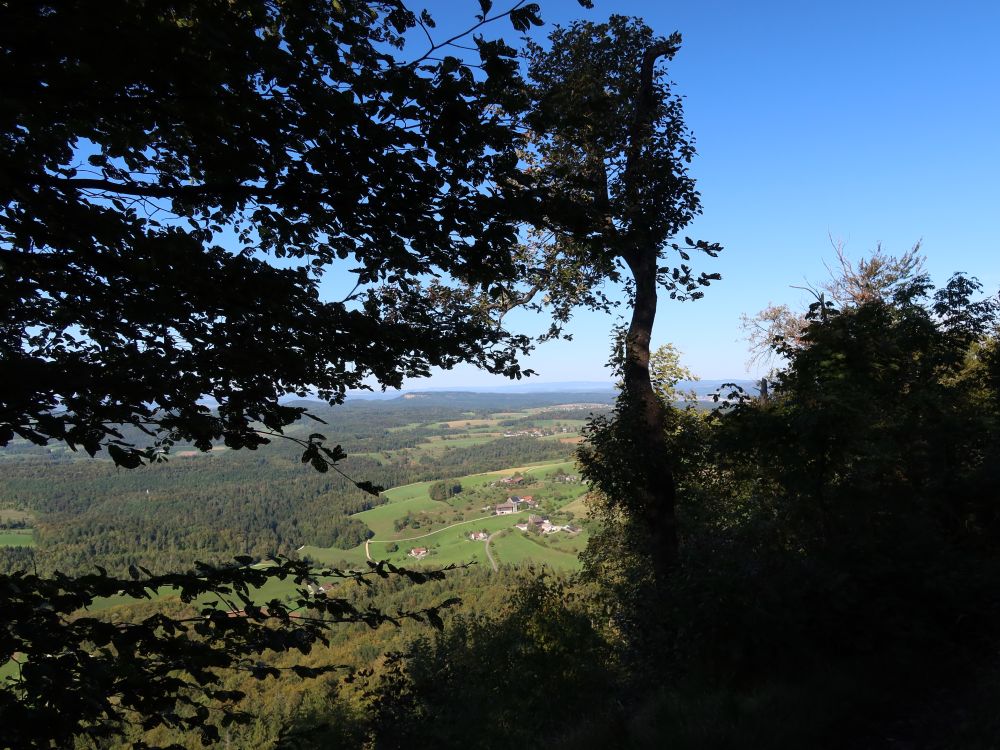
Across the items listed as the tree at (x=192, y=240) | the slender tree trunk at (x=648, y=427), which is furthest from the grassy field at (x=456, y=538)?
the tree at (x=192, y=240)

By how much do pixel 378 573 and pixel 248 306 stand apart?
1585 millimetres

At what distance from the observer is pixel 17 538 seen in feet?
184

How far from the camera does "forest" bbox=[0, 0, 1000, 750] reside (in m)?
2.27

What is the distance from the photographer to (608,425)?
387 inches

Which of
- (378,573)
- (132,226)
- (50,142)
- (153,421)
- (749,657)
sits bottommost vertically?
(749,657)

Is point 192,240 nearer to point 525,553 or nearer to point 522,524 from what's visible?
point 525,553

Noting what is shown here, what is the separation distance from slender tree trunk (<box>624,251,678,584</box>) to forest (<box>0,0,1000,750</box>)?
0.06 m

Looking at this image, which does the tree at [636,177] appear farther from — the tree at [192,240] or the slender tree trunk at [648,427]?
the tree at [192,240]

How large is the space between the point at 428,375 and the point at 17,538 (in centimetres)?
7600

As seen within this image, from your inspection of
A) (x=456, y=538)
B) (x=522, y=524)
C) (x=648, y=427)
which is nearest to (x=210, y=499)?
(x=456, y=538)

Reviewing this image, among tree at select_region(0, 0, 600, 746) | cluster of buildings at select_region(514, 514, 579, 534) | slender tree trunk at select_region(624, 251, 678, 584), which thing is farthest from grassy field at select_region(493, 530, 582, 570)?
tree at select_region(0, 0, 600, 746)

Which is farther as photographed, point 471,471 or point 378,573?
point 471,471

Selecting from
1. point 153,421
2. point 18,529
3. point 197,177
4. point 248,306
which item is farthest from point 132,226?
point 18,529

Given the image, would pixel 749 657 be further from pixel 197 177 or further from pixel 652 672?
pixel 197 177
